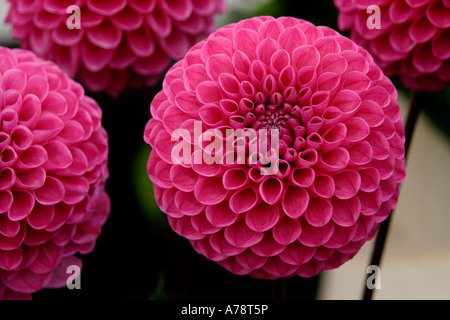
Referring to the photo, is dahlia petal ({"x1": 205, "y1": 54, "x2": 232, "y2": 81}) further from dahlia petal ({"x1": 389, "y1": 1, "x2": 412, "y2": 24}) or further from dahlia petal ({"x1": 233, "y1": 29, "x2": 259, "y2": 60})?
dahlia petal ({"x1": 389, "y1": 1, "x2": 412, "y2": 24})

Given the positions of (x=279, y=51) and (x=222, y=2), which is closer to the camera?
(x=279, y=51)

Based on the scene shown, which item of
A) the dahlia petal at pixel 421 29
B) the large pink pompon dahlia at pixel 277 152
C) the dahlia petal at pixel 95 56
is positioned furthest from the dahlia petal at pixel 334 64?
the dahlia petal at pixel 95 56

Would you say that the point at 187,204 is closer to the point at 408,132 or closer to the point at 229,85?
the point at 229,85

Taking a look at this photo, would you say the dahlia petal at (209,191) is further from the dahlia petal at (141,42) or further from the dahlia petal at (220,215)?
the dahlia petal at (141,42)

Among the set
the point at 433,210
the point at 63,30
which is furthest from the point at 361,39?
the point at 433,210

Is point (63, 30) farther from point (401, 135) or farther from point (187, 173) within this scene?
point (401, 135)

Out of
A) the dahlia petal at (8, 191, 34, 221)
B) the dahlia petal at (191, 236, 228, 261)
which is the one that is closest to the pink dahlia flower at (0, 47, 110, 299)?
the dahlia petal at (8, 191, 34, 221)
